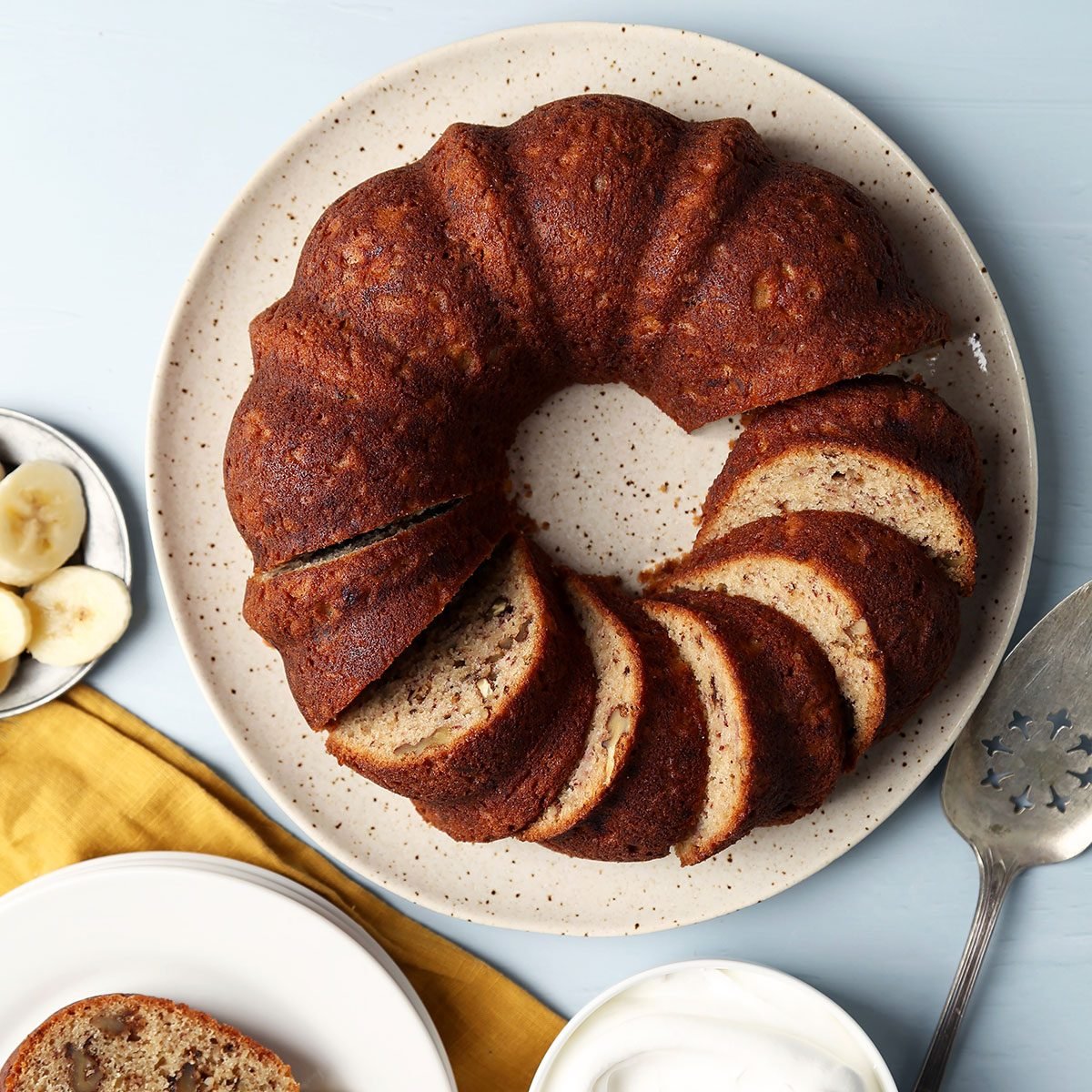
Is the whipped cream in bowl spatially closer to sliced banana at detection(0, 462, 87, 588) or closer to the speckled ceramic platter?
the speckled ceramic platter

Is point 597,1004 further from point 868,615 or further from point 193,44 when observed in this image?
point 193,44

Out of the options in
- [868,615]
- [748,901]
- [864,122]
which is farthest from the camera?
[748,901]

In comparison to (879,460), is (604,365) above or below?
above

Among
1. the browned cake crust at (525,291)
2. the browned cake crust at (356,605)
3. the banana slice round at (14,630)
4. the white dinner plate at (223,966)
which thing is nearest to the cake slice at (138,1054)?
the white dinner plate at (223,966)

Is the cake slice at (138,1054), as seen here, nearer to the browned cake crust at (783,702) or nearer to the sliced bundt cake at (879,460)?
the browned cake crust at (783,702)

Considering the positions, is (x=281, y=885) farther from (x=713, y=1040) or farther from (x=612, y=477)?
(x=612, y=477)

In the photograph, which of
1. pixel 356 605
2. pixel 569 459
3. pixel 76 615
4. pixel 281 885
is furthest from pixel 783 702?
pixel 76 615

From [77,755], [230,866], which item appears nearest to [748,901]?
[230,866]
